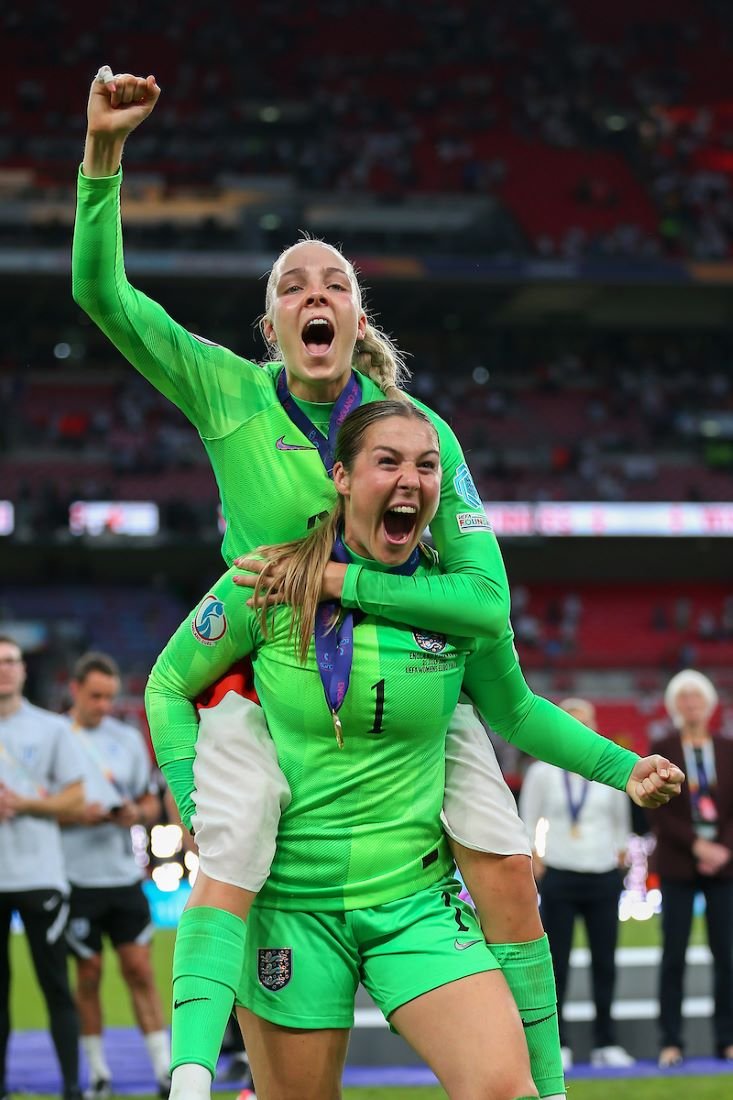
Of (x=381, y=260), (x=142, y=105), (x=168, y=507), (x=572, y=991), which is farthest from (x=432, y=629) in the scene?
(x=381, y=260)

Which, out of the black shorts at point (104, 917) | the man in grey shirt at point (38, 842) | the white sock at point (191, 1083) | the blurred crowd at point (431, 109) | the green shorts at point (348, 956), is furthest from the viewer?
the blurred crowd at point (431, 109)

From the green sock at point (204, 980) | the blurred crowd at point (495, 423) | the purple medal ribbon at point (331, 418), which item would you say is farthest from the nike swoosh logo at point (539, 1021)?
the blurred crowd at point (495, 423)

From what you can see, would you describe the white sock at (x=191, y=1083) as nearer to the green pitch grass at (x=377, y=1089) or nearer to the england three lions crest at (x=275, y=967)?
the england three lions crest at (x=275, y=967)

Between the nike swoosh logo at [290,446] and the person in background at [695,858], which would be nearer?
the nike swoosh logo at [290,446]

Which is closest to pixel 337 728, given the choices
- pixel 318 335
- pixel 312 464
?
pixel 312 464

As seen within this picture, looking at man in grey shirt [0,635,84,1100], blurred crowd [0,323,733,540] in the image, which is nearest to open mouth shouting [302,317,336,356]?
man in grey shirt [0,635,84,1100]

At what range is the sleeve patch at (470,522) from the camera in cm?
343

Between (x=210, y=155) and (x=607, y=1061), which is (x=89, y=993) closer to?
(x=607, y=1061)

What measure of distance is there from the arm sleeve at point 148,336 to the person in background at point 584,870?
17.7ft

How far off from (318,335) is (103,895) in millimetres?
5154

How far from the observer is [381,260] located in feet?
107

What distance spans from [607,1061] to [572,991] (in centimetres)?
168

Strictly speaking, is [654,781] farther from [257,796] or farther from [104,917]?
[104,917]

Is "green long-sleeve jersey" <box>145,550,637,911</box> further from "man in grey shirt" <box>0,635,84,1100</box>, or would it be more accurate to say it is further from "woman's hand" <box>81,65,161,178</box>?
"man in grey shirt" <box>0,635,84,1100</box>
